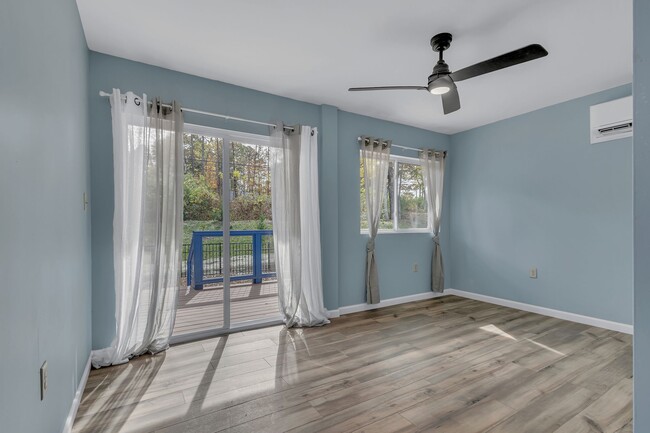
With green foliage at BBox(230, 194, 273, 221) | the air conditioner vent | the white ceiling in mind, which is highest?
the white ceiling

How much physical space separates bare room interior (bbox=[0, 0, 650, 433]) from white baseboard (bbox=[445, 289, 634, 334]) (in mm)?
30

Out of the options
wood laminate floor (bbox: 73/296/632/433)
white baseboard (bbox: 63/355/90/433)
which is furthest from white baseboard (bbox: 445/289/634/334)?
white baseboard (bbox: 63/355/90/433)

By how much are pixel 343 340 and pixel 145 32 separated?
3236 millimetres

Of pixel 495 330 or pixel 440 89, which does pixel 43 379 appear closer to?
pixel 440 89

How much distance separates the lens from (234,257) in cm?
342

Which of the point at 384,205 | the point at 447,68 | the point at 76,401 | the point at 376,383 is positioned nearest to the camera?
the point at 76,401

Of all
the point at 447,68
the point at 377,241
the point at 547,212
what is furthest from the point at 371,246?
the point at 447,68

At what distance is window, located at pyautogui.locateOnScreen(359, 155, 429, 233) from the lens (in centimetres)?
463

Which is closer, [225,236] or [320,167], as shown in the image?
[225,236]

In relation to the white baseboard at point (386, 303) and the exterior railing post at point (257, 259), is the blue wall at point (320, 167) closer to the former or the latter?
the white baseboard at point (386, 303)

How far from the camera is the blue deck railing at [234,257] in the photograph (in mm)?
3242

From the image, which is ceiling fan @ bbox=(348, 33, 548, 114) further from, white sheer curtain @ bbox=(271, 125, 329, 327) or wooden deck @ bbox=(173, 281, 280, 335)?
wooden deck @ bbox=(173, 281, 280, 335)

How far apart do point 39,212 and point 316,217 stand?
8.59 ft

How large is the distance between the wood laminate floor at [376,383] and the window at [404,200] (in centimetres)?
171
